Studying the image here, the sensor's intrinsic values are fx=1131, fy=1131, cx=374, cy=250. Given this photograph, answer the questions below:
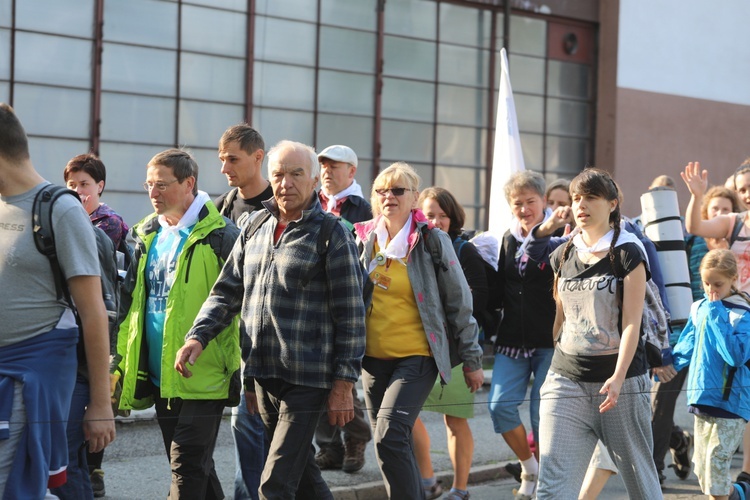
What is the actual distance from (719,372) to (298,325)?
299 centimetres

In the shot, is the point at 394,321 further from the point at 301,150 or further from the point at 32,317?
the point at 32,317

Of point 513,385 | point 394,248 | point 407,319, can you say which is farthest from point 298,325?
point 513,385

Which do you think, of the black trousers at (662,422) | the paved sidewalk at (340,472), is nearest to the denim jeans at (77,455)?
the paved sidewalk at (340,472)

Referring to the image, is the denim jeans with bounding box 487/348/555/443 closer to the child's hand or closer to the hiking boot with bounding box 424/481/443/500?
the hiking boot with bounding box 424/481/443/500

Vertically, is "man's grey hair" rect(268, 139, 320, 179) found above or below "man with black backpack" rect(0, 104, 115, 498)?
above

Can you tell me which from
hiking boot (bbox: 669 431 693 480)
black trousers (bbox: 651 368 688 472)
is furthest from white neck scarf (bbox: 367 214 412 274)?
hiking boot (bbox: 669 431 693 480)

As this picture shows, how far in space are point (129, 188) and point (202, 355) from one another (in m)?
6.98

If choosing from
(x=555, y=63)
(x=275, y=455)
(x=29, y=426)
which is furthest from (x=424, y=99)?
(x=29, y=426)

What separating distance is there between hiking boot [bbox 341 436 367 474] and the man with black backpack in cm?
378

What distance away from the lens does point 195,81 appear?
12.7m

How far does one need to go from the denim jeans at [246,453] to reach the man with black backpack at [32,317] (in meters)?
2.11

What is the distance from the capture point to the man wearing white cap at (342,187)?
7184mm

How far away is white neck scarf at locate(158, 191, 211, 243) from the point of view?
18.5ft

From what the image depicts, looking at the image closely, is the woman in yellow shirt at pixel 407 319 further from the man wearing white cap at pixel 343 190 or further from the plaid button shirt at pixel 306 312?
the man wearing white cap at pixel 343 190
